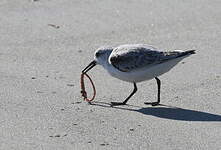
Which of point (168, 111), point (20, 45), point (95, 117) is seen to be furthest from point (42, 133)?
point (20, 45)

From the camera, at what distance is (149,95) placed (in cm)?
924

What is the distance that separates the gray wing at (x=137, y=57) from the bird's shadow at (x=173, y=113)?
0.46 m

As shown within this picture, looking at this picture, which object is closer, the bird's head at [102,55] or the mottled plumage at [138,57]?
the mottled plumage at [138,57]

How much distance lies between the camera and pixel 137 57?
888 centimetres

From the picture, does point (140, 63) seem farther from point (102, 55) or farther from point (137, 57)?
point (102, 55)

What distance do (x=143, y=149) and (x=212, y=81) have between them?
2.46 meters

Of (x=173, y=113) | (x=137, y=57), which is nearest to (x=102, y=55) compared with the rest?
(x=137, y=57)

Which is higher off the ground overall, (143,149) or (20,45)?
(20,45)

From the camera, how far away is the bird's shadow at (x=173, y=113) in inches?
329

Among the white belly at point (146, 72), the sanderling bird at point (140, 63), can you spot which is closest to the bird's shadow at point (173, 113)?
the sanderling bird at point (140, 63)

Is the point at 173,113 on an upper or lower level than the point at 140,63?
lower

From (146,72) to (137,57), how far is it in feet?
0.65

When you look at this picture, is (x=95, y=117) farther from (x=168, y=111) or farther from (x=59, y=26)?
(x=59, y=26)

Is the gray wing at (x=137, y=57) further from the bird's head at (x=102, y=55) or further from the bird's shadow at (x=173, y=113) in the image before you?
the bird's shadow at (x=173, y=113)
